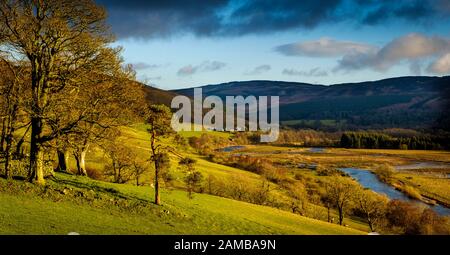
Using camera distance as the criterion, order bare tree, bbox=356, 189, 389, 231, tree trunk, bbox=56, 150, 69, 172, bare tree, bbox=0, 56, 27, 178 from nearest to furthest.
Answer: bare tree, bbox=0, 56, 27, 178 < tree trunk, bbox=56, 150, 69, 172 < bare tree, bbox=356, 189, 389, 231

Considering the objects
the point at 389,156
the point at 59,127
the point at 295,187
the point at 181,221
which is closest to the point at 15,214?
the point at 59,127

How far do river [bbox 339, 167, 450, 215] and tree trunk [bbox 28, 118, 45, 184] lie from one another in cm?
7568

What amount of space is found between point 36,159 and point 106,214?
7.38 m

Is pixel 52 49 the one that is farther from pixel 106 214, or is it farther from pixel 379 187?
pixel 379 187

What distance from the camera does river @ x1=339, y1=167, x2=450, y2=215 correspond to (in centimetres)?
8591

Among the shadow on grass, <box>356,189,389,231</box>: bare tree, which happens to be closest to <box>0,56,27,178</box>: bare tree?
the shadow on grass

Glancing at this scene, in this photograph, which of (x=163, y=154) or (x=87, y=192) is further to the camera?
(x=163, y=154)

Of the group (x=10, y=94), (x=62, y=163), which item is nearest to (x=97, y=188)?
(x=62, y=163)

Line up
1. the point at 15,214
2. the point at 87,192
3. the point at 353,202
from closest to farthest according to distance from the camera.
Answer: the point at 15,214 < the point at 87,192 < the point at 353,202

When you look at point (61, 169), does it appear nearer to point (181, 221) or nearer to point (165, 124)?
point (165, 124)

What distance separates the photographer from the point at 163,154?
39.3 metres

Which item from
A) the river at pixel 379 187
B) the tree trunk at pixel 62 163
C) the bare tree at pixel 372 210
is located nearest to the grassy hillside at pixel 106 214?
the tree trunk at pixel 62 163

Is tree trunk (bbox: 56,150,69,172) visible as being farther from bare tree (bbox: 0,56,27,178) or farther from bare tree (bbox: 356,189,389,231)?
bare tree (bbox: 356,189,389,231)
